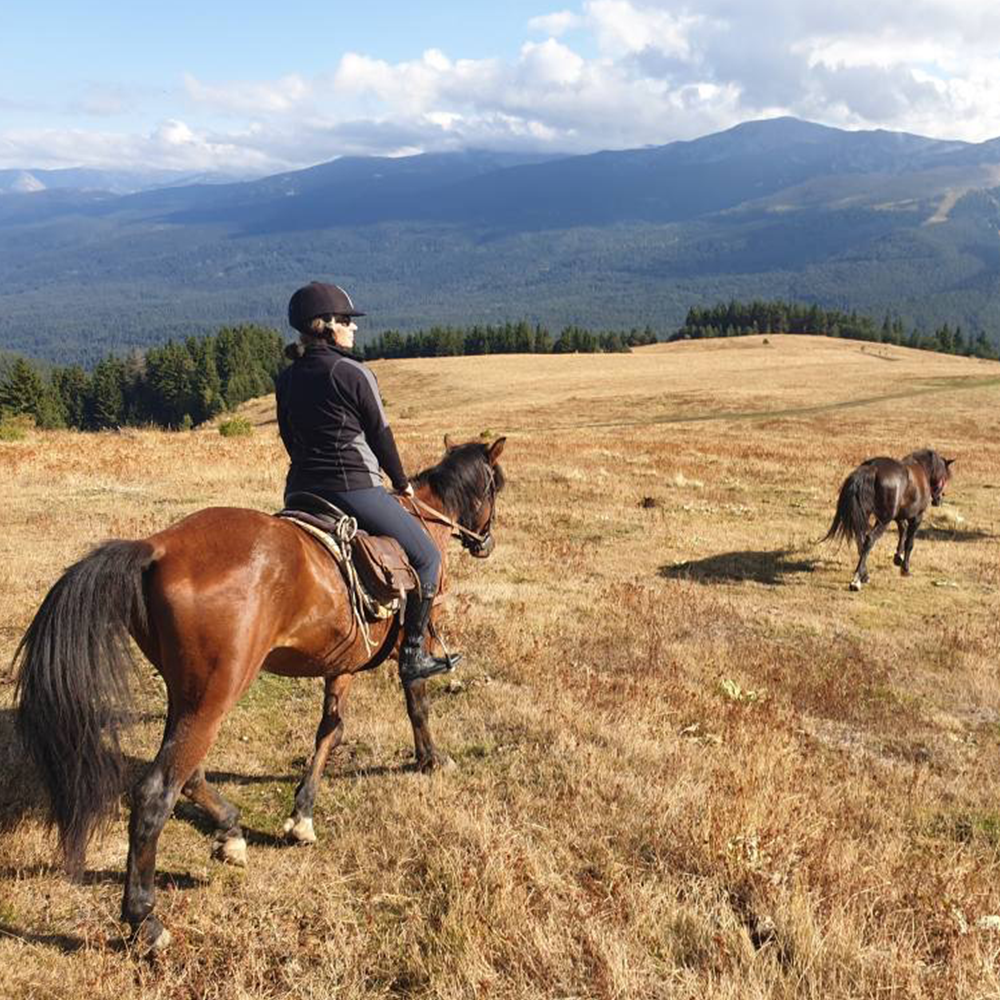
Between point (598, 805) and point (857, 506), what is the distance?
12102 millimetres

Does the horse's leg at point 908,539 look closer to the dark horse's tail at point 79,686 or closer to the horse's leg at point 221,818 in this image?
the horse's leg at point 221,818

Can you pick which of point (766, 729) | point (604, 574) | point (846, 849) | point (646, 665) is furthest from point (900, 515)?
point (846, 849)

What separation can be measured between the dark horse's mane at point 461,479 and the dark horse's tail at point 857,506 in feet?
35.0

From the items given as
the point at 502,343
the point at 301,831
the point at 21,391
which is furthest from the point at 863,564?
the point at 502,343

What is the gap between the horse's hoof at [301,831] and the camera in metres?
5.34

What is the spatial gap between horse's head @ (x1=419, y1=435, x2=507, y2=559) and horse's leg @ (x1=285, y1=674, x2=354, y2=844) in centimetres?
209

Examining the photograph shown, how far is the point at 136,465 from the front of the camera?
21.8m

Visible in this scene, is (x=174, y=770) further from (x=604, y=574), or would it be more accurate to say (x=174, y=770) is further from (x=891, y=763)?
(x=604, y=574)

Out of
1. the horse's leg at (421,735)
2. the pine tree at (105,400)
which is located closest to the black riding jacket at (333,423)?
the horse's leg at (421,735)

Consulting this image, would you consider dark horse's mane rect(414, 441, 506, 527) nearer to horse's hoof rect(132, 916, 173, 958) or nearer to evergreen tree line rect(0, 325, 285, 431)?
horse's hoof rect(132, 916, 173, 958)

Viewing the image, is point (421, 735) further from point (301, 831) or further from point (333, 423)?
point (333, 423)

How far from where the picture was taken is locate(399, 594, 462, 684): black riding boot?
6.27 meters

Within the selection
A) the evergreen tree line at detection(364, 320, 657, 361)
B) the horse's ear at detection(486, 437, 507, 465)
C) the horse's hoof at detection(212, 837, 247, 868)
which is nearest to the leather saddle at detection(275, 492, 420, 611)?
the horse's hoof at detection(212, 837, 247, 868)

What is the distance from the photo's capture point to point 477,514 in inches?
307
